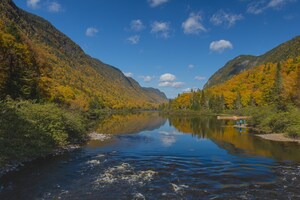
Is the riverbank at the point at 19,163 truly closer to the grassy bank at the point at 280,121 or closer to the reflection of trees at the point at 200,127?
the reflection of trees at the point at 200,127

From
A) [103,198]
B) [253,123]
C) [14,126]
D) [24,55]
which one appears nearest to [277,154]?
[103,198]

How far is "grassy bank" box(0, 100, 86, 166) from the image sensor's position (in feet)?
85.9

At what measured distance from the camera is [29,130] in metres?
28.8

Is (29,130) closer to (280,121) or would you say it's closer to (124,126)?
(280,121)

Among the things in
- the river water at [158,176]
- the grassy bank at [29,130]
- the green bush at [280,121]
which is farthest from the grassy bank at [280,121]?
the grassy bank at [29,130]

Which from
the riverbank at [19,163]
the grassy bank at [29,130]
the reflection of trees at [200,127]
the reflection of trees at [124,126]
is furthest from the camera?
the reflection of trees at [124,126]

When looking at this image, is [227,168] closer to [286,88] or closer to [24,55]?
[24,55]

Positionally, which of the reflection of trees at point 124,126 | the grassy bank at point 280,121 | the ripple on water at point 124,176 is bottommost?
the ripple on water at point 124,176

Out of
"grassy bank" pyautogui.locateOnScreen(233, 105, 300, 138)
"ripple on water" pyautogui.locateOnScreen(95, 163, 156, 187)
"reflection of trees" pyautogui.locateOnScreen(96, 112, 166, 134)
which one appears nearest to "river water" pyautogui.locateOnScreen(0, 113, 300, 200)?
"ripple on water" pyautogui.locateOnScreen(95, 163, 156, 187)

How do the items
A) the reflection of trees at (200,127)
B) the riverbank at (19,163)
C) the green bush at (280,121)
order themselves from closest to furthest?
the riverbank at (19,163) → the green bush at (280,121) → the reflection of trees at (200,127)

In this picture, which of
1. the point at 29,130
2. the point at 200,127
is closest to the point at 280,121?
the point at 200,127

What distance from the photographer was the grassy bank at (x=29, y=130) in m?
26.2

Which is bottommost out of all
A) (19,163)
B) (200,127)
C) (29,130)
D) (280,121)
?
(19,163)

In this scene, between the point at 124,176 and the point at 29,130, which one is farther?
the point at 29,130
